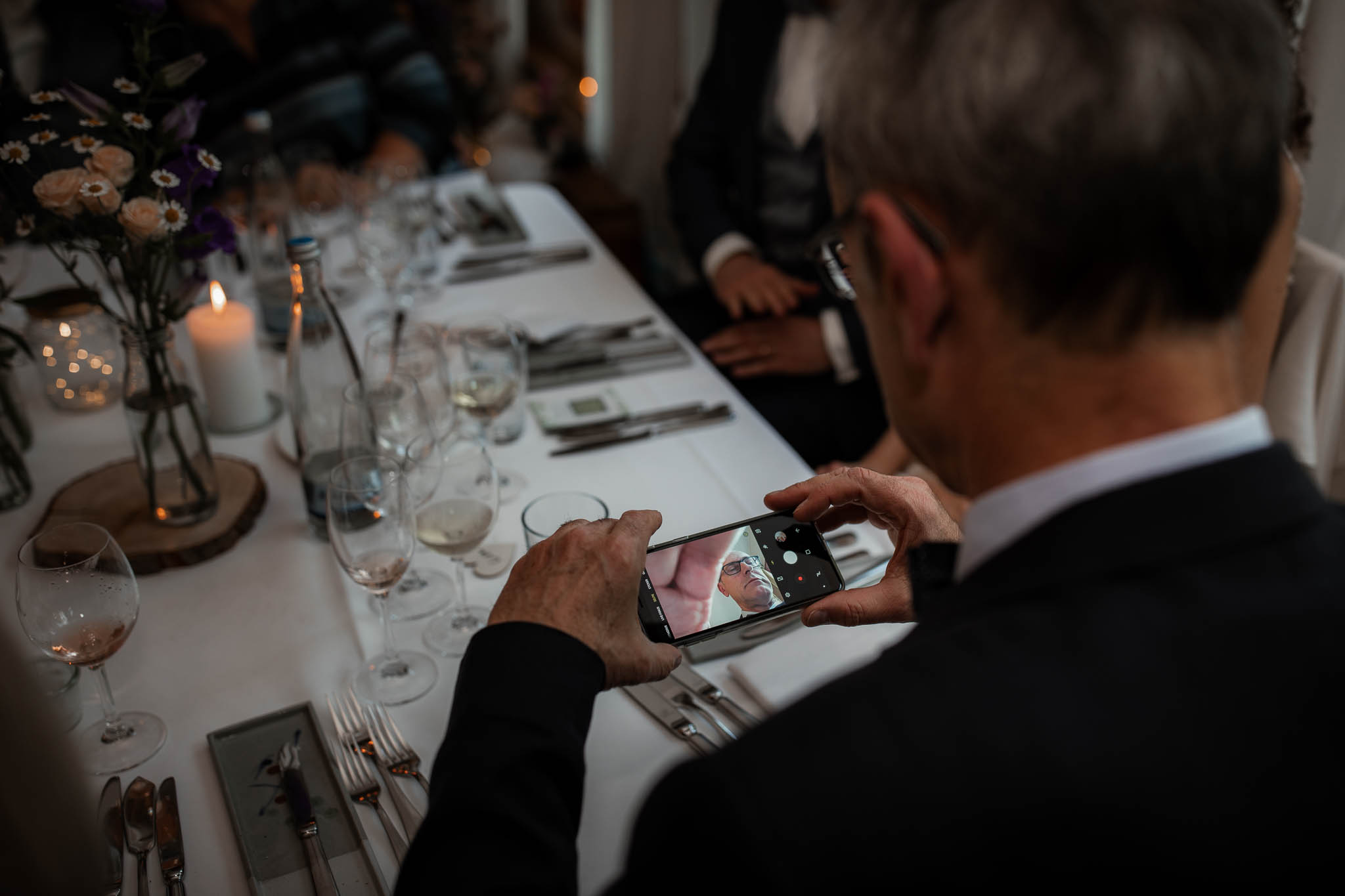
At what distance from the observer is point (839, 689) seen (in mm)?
531

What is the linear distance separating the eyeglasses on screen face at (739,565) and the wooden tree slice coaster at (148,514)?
621 millimetres

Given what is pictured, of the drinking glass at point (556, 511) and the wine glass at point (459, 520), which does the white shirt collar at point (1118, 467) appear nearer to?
the drinking glass at point (556, 511)

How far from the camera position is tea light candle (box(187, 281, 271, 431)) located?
1.33 m

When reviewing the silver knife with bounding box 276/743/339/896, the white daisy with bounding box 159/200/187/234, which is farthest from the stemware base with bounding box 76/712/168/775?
the white daisy with bounding box 159/200/187/234

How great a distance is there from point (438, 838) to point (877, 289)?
1.54 ft

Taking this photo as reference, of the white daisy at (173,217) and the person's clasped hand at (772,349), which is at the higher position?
the white daisy at (173,217)

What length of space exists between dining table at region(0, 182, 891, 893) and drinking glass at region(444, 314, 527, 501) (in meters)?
0.07

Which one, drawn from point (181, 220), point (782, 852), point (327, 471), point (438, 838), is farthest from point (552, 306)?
point (782, 852)

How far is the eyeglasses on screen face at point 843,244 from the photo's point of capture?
55 centimetres

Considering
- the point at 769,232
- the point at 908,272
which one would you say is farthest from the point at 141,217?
the point at 769,232

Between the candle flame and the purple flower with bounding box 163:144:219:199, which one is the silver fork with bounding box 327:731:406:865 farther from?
the candle flame

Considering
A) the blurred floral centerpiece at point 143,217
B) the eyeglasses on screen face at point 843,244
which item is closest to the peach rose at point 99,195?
the blurred floral centerpiece at point 143,217

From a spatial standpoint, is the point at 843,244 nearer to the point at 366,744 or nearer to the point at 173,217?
the point at 366,744

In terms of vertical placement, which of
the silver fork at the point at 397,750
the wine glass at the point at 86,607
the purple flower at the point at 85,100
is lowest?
the silver fork at the point at 397,750
